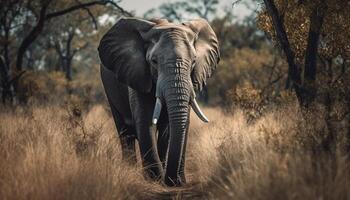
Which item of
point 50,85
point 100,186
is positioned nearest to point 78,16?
point 50,85

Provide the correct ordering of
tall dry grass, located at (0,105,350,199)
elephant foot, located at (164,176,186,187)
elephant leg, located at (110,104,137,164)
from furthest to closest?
elephant leg, located at (110,104,137,164), elephant foot, located at (164,176,186,187), tall dry grass, located at (0,105,350,199)

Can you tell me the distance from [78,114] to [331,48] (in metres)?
4.83

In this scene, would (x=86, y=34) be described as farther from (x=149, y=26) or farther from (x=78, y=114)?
(x=149, y=26)

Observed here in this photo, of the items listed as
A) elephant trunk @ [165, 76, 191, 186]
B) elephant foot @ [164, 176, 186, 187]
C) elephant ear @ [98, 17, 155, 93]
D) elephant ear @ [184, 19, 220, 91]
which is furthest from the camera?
elephant ear @ [98, 17, 155, 93]

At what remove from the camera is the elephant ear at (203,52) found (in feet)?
29.5

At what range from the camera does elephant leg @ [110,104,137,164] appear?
9.69 meters

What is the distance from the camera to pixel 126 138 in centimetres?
1044

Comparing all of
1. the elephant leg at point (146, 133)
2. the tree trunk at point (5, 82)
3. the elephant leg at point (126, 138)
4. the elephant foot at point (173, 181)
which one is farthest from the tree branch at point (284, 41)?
the tree trunk at point (5, 82)

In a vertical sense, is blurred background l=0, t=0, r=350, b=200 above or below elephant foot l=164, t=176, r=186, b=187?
above

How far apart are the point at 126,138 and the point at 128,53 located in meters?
1.63

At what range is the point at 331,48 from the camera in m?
10.9

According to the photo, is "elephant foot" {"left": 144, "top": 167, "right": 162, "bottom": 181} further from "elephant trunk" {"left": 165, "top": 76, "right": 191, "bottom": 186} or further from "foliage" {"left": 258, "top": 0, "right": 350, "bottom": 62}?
"foliage" {"left": 258, "top": 0, "right": 350, "bottom": 62}

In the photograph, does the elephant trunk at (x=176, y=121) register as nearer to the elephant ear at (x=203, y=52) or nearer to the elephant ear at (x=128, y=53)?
the elephant ear at (x=203, y=52)

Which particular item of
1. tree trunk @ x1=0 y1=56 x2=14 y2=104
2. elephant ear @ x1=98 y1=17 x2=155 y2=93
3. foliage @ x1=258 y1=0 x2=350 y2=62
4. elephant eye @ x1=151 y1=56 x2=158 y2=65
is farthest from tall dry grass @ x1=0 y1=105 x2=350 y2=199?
tree trunk @ x1=0 y1=56 x2=14 y2=104
